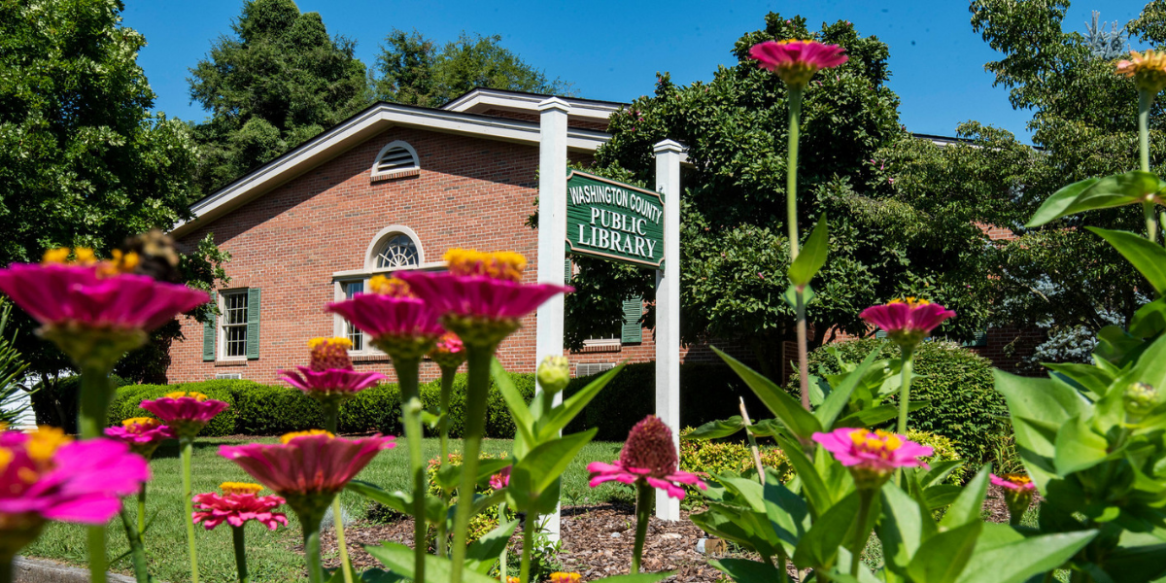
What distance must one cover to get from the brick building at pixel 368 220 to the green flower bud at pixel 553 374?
38.3 ft

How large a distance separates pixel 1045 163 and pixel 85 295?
1067 cm

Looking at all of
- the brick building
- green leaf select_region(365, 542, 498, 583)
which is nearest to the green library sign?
green leaf select_region(365, 542, 498, 583)

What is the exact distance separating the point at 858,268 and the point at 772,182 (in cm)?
156

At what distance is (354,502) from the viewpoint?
20.8ft

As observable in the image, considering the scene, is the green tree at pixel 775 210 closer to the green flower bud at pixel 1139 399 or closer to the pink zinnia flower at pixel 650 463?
the pink zinnia flower at pixel 650 463

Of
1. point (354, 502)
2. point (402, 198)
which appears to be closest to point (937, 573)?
point (354, 502)

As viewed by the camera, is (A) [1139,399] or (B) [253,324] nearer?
(A) [1139,399]

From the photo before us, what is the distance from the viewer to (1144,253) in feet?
3.77

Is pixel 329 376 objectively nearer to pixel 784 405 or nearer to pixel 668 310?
pixel 784 405

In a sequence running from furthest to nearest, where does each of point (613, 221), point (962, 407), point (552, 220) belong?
point (962, 407) → point (613, 221) → point (552, 220)

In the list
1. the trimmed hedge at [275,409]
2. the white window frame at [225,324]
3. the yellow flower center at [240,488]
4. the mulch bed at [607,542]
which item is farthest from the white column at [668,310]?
the white window frame at [225,324]

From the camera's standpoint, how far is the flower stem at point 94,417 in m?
0.52

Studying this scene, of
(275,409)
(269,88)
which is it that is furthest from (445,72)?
(275,409)

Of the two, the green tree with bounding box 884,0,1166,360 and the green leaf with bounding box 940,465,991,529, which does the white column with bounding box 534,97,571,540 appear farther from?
the green tree with bounding box 884,0,1166,360
